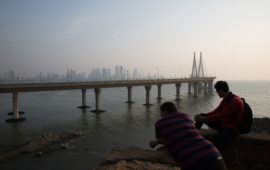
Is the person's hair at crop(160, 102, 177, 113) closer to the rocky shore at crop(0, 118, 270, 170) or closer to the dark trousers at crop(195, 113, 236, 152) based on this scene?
the rocky shore at crop(0, 118, 270, 170)

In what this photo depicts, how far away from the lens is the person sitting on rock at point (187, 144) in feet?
7.73

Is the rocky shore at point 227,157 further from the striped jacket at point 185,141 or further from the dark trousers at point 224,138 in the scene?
the striped jacket at point 185,141

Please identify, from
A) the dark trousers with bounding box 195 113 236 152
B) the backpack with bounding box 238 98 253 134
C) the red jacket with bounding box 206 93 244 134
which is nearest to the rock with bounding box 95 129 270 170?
the dark trousers with bounding box 195 113 236 152

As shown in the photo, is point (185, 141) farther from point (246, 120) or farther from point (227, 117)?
point (246, 120)

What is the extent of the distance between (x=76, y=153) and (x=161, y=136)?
15.8 metres

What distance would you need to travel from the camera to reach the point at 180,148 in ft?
8.20

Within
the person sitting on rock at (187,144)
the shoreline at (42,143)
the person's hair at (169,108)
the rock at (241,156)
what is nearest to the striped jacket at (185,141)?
the person sitting on rock at (187,144)

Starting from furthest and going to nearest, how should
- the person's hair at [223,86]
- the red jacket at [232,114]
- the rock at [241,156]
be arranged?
the rock at [241,156] → the person's hair at [223,86] → the red jacket at [232,114]

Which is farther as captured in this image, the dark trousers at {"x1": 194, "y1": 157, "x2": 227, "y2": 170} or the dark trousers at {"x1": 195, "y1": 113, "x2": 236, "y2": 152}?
the dark trousers at {"x1": 195, "y1": 113, "x2": 236, "y2": 152}

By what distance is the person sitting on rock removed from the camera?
2.36 meters

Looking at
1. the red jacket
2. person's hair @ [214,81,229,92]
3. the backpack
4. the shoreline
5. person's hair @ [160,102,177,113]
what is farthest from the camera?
the shoreline

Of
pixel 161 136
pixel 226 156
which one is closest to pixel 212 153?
pixel 161 136

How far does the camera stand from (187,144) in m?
2.47

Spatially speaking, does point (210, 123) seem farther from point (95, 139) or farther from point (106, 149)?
point (95, 139)
